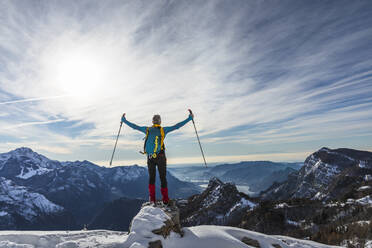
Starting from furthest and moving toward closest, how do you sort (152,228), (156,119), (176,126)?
1. (176,126)
2. (156,119)
3. (152,228)

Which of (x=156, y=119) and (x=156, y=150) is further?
(x=156, y=119)

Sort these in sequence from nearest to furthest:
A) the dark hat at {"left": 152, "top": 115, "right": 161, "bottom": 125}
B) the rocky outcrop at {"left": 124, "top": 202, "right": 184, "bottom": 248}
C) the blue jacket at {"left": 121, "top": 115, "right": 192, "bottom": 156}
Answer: the rocky outcrop at {"left": 124, "top": 202, "right": 184, "bottom": 248}, the blue jacket at {"left": 121, "top": 115, "right": 192, "bottom": 156}, the dark hat at {"left": 152, "top": 115, "right": 161, "bottom": 125}

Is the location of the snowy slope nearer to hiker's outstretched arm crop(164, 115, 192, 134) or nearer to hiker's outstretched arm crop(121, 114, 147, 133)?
hiker's outstretched arm crop(164, 115, 192, 134)

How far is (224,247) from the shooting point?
420 inches

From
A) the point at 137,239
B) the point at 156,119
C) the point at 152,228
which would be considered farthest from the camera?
the point at 156,119

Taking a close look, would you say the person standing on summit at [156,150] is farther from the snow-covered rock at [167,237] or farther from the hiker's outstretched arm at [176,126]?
the snow-covered rock at [167,237]

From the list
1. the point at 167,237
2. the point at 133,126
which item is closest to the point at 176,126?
the point at 133,126

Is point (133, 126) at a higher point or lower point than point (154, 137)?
higher

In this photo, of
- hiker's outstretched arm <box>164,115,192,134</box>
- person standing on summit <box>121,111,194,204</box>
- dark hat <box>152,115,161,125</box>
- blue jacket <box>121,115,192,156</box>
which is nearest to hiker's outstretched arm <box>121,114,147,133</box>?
blue jacket <box>121,115,192,156</box>

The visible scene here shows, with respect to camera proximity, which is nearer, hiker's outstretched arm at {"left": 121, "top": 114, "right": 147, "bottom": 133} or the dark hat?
the dark hat

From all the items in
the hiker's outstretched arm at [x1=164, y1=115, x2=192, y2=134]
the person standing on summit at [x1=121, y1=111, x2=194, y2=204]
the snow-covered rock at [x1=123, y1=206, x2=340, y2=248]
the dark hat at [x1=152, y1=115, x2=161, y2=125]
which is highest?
the dark hat at [x1=152, y1=115, x2=161, y2=125]

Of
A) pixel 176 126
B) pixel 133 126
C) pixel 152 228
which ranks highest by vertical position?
pixel 133 126

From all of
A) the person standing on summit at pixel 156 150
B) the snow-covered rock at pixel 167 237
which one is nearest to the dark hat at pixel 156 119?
the person standing on summit at pixel 156 150

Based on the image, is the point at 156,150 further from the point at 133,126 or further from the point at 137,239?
the point at 137,239
